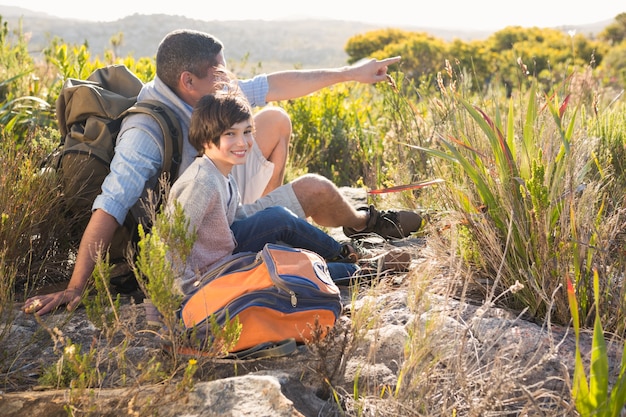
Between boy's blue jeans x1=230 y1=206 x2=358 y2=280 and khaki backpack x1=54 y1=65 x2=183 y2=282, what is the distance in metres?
0.41

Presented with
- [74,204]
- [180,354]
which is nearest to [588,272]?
[180,354]

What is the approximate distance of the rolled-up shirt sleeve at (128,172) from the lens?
314 centimetres

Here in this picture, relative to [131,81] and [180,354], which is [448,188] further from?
[131,81]

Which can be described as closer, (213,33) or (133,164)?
(133,164)

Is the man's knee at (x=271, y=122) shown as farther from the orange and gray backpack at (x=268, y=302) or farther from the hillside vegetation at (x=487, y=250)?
the orange and gray backpack at (x=268, y=302)

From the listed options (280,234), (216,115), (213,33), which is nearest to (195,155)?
(216,115)

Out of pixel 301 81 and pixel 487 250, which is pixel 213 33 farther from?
pixel 487 250

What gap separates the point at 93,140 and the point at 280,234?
3.21 feet

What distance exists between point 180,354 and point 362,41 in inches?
847

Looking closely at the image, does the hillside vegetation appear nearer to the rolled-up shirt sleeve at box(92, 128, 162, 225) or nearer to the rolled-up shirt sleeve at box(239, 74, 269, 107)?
the rolled-up shirt sleeve at box(92, 128, 162, 225)

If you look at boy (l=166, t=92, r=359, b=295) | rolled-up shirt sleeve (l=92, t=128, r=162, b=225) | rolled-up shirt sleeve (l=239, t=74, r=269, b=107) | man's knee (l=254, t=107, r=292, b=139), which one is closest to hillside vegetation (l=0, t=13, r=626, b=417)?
rolled-up shirt sleeve (l=92, t=128, r=162, b=225)

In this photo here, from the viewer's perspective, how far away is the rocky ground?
2.12 m

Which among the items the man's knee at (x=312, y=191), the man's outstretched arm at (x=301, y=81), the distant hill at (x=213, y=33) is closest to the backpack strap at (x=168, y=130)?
the man's knee at (x=312, y=191)

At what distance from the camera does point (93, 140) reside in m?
3.44
